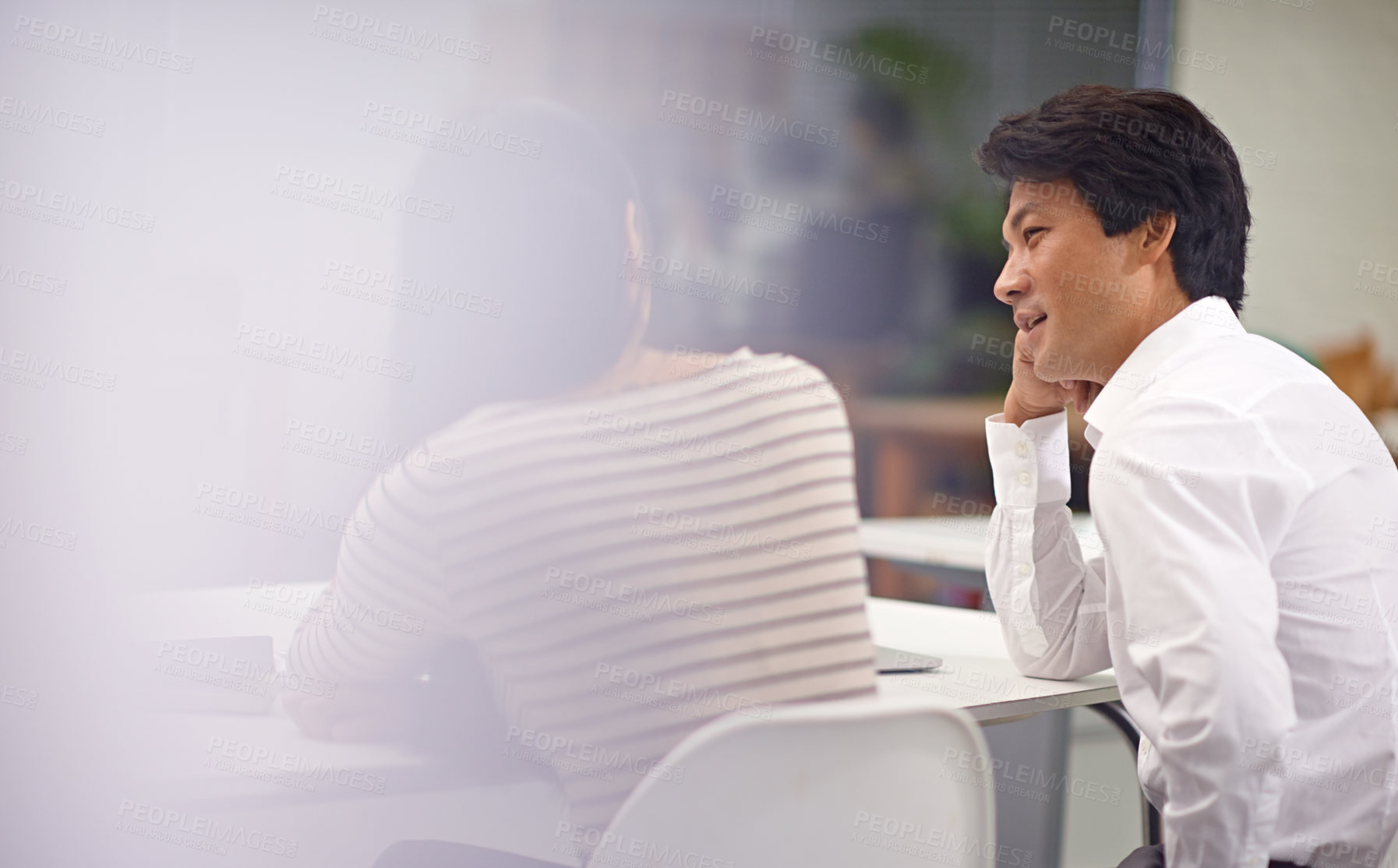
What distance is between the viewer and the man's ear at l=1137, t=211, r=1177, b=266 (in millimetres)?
1342

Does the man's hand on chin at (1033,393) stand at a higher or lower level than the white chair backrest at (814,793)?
higher

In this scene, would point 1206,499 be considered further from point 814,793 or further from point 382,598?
point 382,598

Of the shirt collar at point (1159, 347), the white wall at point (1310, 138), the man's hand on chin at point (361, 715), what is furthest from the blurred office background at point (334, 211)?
the shirt collar at point (1159, 347)

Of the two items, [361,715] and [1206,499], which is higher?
[1206,499]

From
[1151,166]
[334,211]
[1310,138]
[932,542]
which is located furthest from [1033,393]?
[1310,138]

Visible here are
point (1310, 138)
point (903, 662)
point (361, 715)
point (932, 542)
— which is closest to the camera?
point (361, 715)

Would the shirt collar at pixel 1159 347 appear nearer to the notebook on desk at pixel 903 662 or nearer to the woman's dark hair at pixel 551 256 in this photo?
the notebook on desk at pixel 903 662

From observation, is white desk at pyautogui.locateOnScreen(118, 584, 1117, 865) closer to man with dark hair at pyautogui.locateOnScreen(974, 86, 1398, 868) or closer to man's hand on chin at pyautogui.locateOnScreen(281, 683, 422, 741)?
man's hand on chin at pyautogui.locateOnScreen(281, 683, 422, 741)

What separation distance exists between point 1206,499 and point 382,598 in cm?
75

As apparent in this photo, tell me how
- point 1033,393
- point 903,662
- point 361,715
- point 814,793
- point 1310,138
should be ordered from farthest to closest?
point 1310,138 → point 1033,393 → point 903,662 → point 361,715 → point 814,793

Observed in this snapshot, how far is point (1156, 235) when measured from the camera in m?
1.35

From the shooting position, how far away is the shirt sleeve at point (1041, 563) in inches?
58.0

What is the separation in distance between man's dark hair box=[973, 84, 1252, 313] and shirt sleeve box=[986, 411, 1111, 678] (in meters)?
0.30

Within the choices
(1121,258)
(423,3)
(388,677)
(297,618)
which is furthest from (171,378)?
(1121,258)
